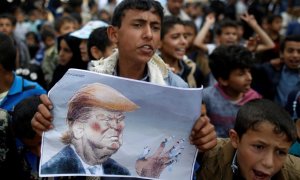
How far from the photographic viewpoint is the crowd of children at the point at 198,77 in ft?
6.63

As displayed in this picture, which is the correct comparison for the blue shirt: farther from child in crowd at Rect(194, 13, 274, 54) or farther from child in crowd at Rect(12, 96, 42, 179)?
child in crowd at Rect(194, 13, 274, 54)

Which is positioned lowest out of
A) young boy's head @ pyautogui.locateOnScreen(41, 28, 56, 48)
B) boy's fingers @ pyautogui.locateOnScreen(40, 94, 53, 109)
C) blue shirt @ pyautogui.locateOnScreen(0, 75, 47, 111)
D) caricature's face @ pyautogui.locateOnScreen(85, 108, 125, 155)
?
young boy's head @ pyautogui.locateOnScreen(41, 28, 56, 48)

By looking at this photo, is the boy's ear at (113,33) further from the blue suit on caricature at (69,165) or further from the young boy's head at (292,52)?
the young boy's head at (292,52)

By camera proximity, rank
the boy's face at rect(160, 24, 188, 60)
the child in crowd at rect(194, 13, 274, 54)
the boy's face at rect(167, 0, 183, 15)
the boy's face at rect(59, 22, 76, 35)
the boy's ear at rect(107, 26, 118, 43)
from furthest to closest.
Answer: the boy's face at rect(59, 22, 76, 35), the boy's face at rect(167, 0, 183, 15), the child in crowd at rect(194, 13, 274, 54), the boy's face at rect(160, 24, 188, 60), the boy's ear at rect(107, 26, 118, 43)

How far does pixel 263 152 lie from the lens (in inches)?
77.3

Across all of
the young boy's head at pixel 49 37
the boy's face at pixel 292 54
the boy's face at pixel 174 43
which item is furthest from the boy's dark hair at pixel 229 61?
the young boy's head at pixel 49 37

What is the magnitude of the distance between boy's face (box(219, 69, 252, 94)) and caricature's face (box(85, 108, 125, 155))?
1.91 m

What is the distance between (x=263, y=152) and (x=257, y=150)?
0.03m

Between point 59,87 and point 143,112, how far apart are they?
1.10 feet

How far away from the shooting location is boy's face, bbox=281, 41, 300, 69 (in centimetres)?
454

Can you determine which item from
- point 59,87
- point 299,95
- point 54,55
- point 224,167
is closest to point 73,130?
point 59,87

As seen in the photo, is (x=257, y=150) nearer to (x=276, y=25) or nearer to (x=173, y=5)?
(x=173, y=5)

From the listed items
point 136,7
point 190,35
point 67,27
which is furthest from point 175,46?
point 67,27

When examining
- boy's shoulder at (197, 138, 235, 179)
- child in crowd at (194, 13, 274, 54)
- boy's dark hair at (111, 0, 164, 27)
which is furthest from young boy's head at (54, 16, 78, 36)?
boy's shoulder at (197, 138, 235, 179)
